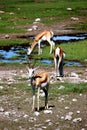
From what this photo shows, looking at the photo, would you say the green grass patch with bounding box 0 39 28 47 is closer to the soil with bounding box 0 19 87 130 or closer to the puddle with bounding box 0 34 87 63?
the puddle with bounding box 0 34 87 63

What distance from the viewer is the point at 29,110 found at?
678 inches

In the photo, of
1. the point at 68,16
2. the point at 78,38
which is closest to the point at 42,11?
the point at 68,16

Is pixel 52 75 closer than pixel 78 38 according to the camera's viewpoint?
Yes

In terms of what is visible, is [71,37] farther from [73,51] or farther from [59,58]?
[59,58]

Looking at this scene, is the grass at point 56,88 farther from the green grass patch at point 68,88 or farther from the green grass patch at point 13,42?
the green grass patch at point 13,42

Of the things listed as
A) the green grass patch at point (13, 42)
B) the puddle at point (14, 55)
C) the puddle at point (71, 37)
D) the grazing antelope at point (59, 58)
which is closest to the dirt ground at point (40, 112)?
the grazing antelope at point (59, 58)

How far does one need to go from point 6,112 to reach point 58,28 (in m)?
29.5

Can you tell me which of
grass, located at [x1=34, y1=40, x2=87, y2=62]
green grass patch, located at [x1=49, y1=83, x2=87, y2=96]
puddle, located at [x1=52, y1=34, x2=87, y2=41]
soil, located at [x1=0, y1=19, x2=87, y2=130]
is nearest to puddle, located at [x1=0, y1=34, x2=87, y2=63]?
puddle, located at [x1=52, y1=34, x2=87, y2=41]

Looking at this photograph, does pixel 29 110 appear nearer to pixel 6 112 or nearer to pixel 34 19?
pixel 6 112

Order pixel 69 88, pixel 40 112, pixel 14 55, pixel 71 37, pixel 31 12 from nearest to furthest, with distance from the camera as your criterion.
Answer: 1. pixel 40 112
2. pixel 69 88
3. pixel 14 55
4. pixel 71 37
5. pixel 31 12

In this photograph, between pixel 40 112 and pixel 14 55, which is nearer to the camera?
pixel 40 112

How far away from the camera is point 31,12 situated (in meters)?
56.2

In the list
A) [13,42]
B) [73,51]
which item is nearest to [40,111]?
[73,51]

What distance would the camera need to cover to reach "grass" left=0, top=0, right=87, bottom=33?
4772 centimetres
